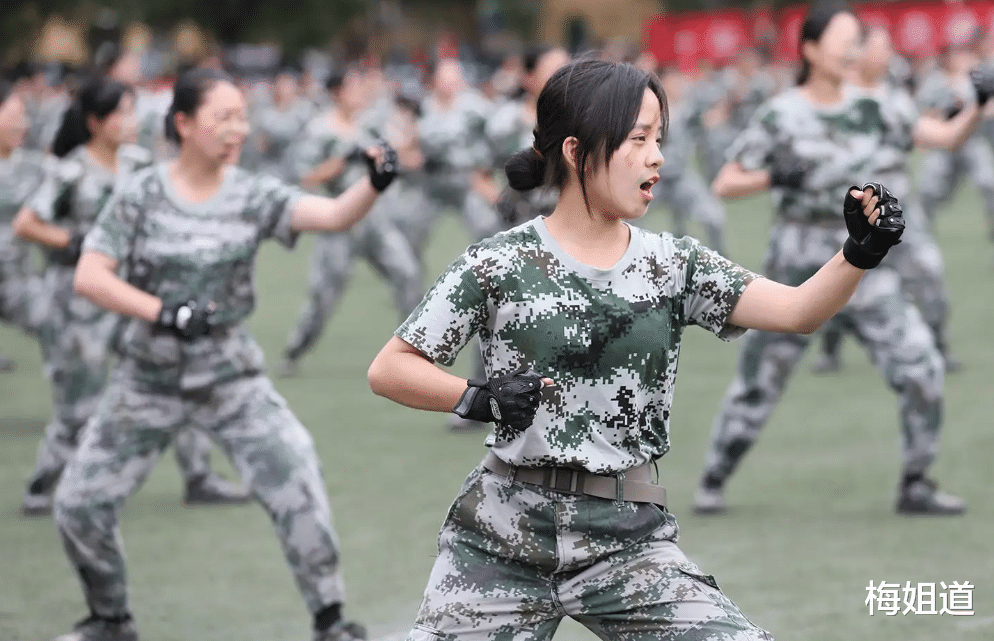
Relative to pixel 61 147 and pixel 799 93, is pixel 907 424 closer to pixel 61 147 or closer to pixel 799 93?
pixel 799 93

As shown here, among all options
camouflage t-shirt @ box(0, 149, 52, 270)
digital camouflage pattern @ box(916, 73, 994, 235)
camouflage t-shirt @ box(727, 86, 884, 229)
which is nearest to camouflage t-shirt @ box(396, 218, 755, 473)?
camouflage t-shirt @ box(727, 86, 884, 229)

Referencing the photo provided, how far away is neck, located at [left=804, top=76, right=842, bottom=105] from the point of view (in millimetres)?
7219

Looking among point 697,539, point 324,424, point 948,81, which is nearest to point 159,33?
point 948,81

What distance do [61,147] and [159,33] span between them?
5081 centimetres

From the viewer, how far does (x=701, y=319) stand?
368 cm

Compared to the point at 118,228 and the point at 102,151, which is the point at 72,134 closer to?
the point at 102,151

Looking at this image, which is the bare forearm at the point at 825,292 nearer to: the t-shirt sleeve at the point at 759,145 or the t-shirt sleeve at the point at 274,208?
the t-shirt sleeve at the point at 274,208

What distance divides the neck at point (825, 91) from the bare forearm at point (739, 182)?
1.35 feet

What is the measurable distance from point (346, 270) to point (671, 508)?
5.14m

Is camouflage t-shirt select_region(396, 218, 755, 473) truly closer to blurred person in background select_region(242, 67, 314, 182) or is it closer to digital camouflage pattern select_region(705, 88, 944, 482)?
digital camouflage pattern select_region(705, 88, 944, 482)

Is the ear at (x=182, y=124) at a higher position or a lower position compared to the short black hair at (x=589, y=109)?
higher

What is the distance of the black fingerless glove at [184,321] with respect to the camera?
5301 millimetres

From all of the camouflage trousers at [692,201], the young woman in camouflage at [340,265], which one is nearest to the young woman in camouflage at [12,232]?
the young woman in camouflage at [340,265]

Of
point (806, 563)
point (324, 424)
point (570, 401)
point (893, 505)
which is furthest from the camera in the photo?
point (324, 424)
